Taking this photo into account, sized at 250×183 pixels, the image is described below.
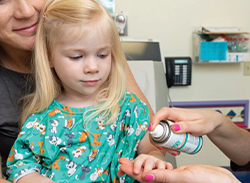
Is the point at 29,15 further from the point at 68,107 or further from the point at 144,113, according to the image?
the point at 144,113

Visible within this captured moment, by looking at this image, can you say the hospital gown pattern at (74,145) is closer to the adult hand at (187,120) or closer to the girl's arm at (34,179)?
the girl's arm at (34,179)

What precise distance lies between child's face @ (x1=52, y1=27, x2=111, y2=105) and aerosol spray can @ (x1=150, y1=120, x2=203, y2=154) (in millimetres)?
276

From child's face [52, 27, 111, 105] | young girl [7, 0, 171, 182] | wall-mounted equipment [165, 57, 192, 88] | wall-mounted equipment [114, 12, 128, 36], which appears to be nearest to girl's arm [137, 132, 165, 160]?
young girl [7, 0, 171, 182]

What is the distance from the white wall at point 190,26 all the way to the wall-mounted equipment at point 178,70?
0.13 m

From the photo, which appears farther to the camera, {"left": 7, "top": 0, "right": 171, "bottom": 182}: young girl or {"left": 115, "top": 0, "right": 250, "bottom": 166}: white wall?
{"left": 115, "top": 0, "right": 250, "bottom": 166}: white wall

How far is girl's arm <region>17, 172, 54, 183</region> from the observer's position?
883mm

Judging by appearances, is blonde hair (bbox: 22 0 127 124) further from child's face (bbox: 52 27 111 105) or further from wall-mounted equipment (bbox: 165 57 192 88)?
wall-mounted equipment (bbox: 165 57 192 88)

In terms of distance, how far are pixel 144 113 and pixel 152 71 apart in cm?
54

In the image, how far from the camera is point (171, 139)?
0.79m

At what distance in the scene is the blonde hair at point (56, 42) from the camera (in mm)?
939

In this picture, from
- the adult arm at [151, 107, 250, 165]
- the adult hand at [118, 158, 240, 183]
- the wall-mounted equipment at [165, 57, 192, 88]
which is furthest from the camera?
the wall-mounted equipment at [165, 57, 192, 88]

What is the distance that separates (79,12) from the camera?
93cm

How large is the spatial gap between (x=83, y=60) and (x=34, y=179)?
1.31ft

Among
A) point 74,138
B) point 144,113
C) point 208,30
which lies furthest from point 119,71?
point 208,30
